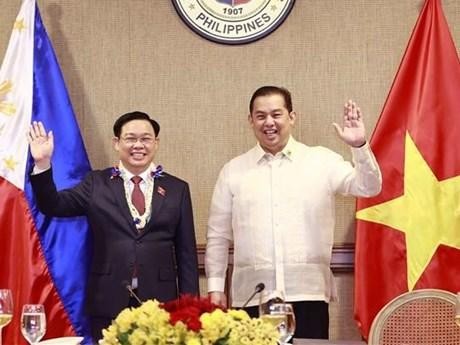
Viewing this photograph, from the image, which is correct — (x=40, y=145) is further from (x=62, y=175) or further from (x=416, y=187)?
(x=416, y=187)

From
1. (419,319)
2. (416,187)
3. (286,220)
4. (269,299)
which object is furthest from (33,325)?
(416,187)

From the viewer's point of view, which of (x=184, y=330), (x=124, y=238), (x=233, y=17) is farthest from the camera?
(x=233, y=17)

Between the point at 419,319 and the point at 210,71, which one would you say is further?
the point at 210,71

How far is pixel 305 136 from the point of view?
359 centimetres

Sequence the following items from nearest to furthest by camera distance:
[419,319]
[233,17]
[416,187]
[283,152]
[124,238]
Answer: [419,319] < [124,238] < [283,152] < [416,187] < [233,17]

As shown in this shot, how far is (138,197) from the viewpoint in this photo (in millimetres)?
3031

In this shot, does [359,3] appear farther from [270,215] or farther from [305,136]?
[270,215]

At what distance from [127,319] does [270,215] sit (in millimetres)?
1749

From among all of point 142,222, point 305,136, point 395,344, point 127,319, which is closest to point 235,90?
point 305,136

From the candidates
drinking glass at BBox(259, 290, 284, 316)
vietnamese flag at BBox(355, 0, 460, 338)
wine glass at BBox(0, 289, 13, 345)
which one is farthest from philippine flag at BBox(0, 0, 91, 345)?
drinking glass at BBox(259, 290, 284, 316)

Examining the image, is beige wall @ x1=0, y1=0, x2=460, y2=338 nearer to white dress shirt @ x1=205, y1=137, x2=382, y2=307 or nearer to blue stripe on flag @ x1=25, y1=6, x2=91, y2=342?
blue stripe on flag @ x1=25, y1=6, x2=91, y2=342

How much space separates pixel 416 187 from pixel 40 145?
5.02ft

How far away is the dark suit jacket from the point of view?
294 cm

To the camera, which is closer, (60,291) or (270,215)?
(270,215)
